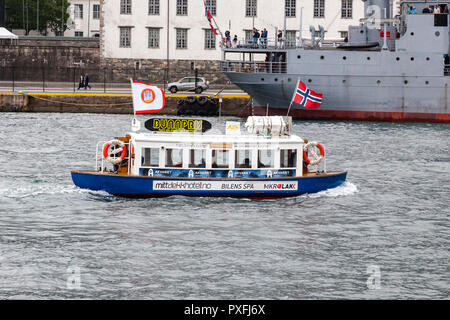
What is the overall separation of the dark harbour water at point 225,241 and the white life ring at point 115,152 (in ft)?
4.53

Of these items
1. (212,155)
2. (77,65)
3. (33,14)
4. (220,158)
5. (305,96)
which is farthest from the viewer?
(33,14)

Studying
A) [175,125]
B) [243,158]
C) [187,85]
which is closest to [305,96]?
[243,158]

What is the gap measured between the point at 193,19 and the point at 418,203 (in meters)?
59.3

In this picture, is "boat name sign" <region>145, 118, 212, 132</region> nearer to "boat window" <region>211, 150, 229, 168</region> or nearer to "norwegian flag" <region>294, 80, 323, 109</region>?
"boat window" <region>211, 150, 229, 168</region>

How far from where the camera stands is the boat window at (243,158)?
3167cm

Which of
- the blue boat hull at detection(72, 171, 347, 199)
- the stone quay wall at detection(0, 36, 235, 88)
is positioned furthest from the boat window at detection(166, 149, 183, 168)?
the stone quay wall at detection(0, 36, 235, 88)

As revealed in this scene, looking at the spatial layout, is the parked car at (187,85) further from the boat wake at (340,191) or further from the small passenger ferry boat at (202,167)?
the small passenger ferry boat at (202,167)

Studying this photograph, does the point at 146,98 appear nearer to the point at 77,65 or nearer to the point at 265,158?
the point at 265,158

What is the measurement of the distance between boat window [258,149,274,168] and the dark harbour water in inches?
54.9

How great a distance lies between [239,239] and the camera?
26469 millimetres

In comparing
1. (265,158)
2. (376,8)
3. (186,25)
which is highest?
(186,25)

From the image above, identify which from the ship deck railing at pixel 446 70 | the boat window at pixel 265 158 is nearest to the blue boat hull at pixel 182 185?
the boat window at pixel 265 158

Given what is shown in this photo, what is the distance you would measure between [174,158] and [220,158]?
5.27 feet

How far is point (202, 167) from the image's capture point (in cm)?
3161
